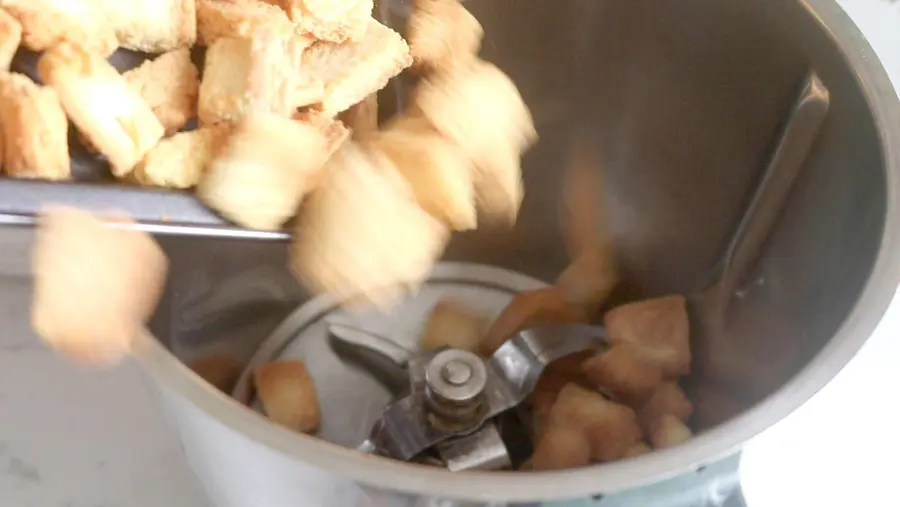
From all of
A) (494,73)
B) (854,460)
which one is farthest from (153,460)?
(854,460)

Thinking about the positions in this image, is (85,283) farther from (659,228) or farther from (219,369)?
(659,228)

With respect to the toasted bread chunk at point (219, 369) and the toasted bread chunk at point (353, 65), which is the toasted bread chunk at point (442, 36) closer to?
the toasted bread chunk at point (353, 65)

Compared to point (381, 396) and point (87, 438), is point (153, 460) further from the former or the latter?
point (381, 396)

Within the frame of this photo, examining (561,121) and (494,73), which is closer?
(494,73)

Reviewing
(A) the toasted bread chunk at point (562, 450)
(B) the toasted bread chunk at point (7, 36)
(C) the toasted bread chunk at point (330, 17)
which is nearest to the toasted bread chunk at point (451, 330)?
(A) the toasted bread chunk at point (562, 450)

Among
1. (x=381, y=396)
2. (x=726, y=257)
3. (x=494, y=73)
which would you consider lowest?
(x=381, y=396)

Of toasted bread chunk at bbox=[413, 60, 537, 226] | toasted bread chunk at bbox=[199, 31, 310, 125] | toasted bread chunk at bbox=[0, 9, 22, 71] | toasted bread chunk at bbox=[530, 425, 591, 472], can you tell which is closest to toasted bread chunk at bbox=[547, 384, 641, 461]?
toasted bread chunk at bbox=[530, 425, 591, 472]

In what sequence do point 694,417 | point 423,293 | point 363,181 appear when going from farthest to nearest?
point 423,293 → point 694,417 → point 363,181
